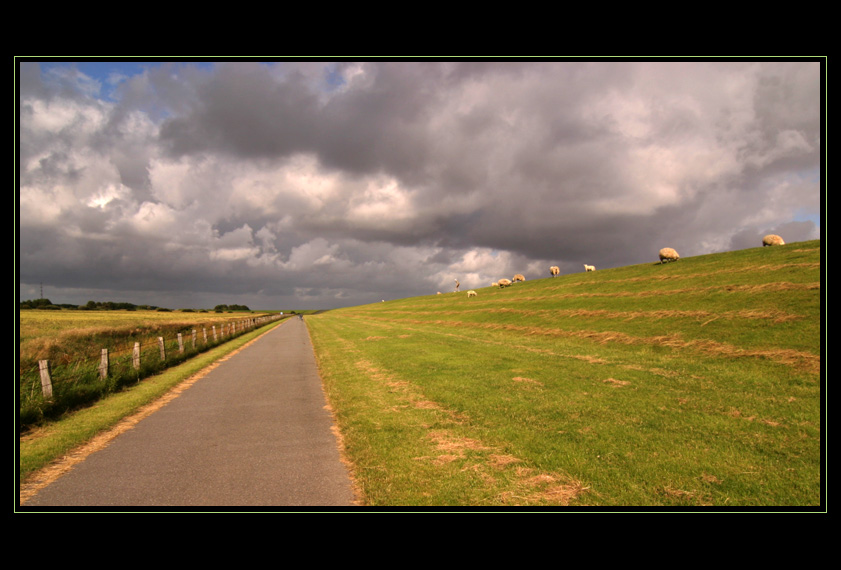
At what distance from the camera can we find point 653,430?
8.27m

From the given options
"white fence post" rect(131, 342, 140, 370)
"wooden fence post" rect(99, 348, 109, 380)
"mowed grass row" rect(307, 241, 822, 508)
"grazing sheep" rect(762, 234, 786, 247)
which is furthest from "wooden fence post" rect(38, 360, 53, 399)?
"grazing sheep" rect(762, 234, 786, 247)

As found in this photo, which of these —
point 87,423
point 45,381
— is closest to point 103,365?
point 45,381

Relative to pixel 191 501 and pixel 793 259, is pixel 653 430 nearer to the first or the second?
pixel 191 501

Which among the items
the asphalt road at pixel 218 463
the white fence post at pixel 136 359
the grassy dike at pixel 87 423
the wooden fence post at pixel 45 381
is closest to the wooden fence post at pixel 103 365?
the grassy dike at pixel 87 423

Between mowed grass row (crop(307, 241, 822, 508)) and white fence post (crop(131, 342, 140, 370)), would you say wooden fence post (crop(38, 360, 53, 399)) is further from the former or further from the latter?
mowed grass row (crop(307, 241, 822, 508))

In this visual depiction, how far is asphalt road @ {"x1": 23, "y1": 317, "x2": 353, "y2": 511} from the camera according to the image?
18.2 ft

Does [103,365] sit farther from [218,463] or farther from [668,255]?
[668,255]

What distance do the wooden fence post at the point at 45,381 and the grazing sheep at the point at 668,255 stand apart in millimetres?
54245

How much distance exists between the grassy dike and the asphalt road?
2.11 feet

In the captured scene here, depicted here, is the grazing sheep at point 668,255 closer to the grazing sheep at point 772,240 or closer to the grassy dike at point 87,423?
the grazing sheep at point 772,240

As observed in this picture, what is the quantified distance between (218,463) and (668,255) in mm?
53614

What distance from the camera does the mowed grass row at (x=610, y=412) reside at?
19.0ft

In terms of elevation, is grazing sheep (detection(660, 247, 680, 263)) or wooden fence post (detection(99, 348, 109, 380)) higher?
grazing sheep (detection(660, 247, 680, 263))
